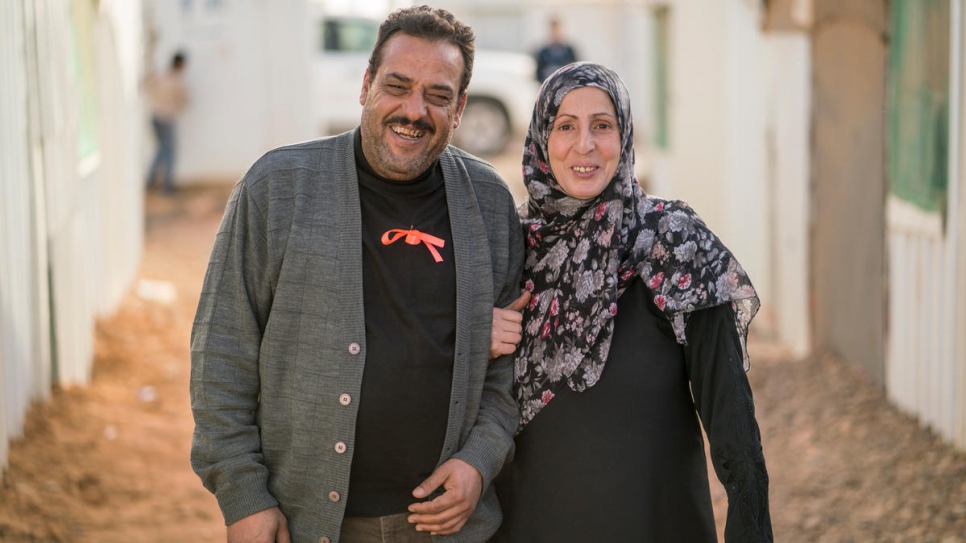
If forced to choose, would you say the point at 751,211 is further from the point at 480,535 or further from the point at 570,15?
the point at 570,15

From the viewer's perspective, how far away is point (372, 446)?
98.4 inches

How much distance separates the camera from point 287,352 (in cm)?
247

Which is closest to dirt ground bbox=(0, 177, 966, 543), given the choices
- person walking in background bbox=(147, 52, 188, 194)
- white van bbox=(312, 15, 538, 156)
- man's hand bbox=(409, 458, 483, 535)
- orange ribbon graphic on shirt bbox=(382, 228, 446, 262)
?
man's hand bbox=(409, 458, 483, 535)

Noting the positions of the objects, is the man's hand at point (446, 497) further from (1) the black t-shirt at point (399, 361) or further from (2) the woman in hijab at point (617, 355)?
(2) the woman in hijab at point (617, 355)

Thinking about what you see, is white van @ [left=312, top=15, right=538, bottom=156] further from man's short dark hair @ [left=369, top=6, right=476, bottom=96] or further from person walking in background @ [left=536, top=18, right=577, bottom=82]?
man's short dark hair @ [left=369, top=6, right=476, bottom=96]

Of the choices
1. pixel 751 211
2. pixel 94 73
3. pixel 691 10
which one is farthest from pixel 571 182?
pixel 691 10

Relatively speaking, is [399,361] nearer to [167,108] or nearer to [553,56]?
[167,108]

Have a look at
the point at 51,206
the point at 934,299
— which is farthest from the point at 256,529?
the point at 934,299

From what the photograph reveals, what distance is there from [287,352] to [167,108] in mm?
11119

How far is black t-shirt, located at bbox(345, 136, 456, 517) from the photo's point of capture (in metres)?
2.49

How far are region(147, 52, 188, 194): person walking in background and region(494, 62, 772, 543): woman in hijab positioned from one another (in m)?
10.8

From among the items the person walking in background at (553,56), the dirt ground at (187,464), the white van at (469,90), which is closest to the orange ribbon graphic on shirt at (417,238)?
the dirt ground at (187,464)

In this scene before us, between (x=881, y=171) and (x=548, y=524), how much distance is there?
4.53 meters

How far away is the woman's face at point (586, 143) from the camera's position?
2.69 metres
